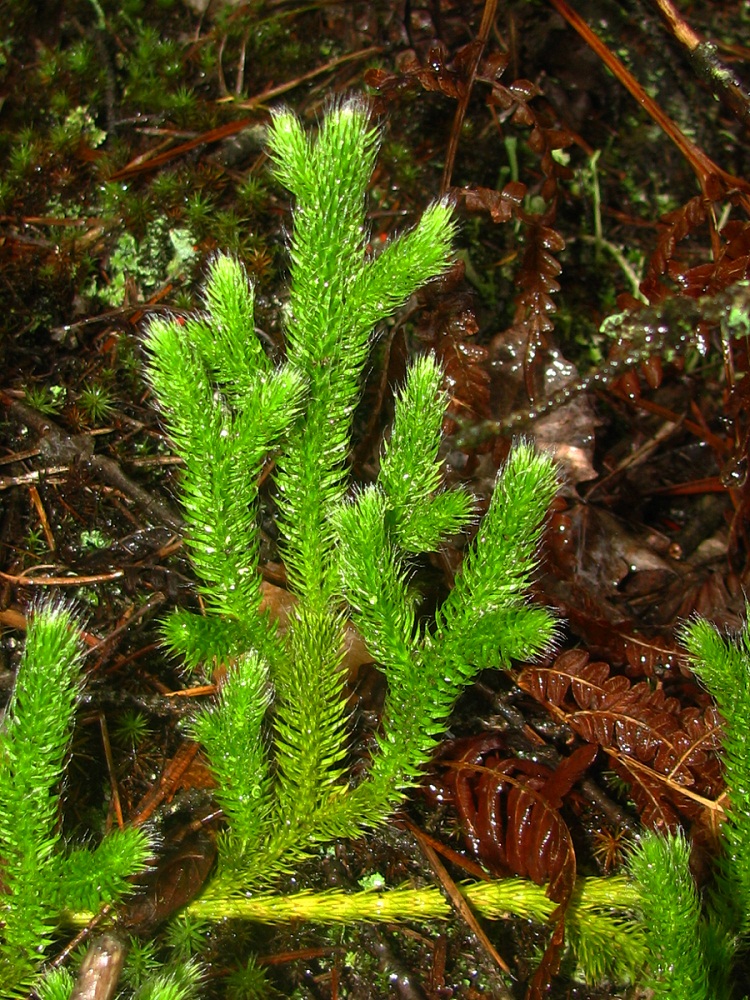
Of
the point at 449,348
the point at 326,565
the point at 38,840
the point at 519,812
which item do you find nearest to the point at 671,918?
the point at 519,812

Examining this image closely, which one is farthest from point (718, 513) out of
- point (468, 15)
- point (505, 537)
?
point (468, 15)

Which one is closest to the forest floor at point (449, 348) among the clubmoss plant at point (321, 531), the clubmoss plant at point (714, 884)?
the clubmoss plant at point (714, 884)

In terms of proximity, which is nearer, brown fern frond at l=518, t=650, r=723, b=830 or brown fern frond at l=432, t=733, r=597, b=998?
brown fern frond at l=432, t=733, r=597, b=998

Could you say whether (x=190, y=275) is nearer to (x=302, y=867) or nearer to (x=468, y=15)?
(x=468, y=15)

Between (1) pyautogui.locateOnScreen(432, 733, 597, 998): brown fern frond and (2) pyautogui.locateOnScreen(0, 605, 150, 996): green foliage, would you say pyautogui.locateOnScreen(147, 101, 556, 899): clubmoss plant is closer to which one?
(1) pyautogui.locateOnScreen(432, 733, 597, 998): brown fern frond

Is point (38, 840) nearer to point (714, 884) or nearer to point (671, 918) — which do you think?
point (671, 918)

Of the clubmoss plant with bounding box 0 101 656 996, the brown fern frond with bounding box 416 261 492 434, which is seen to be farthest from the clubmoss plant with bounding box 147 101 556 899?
the brown fern frond with bounding box 416 261 492 434

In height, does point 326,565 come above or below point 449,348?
Answer: below
